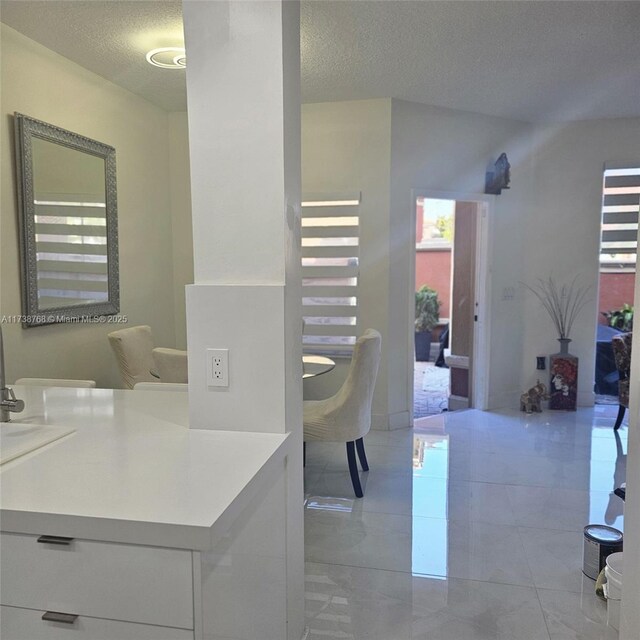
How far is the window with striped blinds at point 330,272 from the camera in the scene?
4.49 m

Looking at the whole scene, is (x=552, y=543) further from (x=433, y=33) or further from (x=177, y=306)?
(x=177, y=306)

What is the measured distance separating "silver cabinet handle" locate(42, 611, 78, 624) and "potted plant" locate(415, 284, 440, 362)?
299 inches

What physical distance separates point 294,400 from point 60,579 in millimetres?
787

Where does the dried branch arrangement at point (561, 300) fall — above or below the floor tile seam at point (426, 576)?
above

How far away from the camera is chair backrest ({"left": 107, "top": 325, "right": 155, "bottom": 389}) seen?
3.40 meters

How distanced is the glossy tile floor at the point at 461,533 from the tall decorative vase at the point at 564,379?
59 centimetres

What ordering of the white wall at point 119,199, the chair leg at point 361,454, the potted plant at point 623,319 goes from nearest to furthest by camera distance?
1. the white wall at point 119,199
2. the chair leg at point 361,454
3. the potted plant at point 623,319

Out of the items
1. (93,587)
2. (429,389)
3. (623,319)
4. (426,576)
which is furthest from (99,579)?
(623,319)

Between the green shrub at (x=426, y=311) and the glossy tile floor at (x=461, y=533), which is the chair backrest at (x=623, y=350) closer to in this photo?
the glossy tile floor at (x=461, y=533)

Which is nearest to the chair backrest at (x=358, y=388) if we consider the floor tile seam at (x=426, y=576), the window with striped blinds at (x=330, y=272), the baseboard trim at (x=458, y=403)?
the floor tile seam at (x=426, y=576)

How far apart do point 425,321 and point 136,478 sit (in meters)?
7.58

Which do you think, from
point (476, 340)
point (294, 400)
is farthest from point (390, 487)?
point (476, 340)

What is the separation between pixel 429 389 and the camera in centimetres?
633

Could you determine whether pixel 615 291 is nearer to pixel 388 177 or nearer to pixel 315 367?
pixel 388 177
